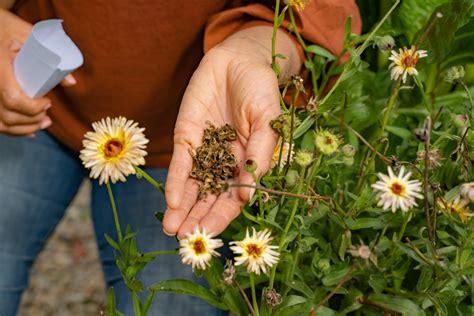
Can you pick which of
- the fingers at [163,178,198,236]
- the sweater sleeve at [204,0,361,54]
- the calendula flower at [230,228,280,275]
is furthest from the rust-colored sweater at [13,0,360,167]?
the calendula flower at [230,228,280,275]

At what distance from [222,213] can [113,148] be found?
119 millimetres

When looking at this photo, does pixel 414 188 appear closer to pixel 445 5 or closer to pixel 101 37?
pixel 445 5

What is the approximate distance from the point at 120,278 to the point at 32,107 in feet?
0.93

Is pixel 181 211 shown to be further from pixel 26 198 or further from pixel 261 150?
pixel 26 198

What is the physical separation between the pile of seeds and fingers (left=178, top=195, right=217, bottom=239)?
0.03 feet

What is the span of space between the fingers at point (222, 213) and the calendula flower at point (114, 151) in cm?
8

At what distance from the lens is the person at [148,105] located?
0.73 m

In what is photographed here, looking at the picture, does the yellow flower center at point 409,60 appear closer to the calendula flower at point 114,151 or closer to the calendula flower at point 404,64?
the calendula flower at point 404,64

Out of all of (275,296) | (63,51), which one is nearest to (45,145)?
→ (63,51)

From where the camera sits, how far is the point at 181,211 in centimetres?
68

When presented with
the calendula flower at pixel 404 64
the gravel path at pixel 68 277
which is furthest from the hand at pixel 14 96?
the gravel path at pixel 68 277

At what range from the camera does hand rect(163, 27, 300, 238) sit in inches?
26.1

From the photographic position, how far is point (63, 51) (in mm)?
864

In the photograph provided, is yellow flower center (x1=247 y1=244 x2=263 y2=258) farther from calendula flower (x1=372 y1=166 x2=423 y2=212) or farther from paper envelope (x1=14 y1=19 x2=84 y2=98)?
paper envelope (x1=14 y1=19 x2=84 y2=98)
